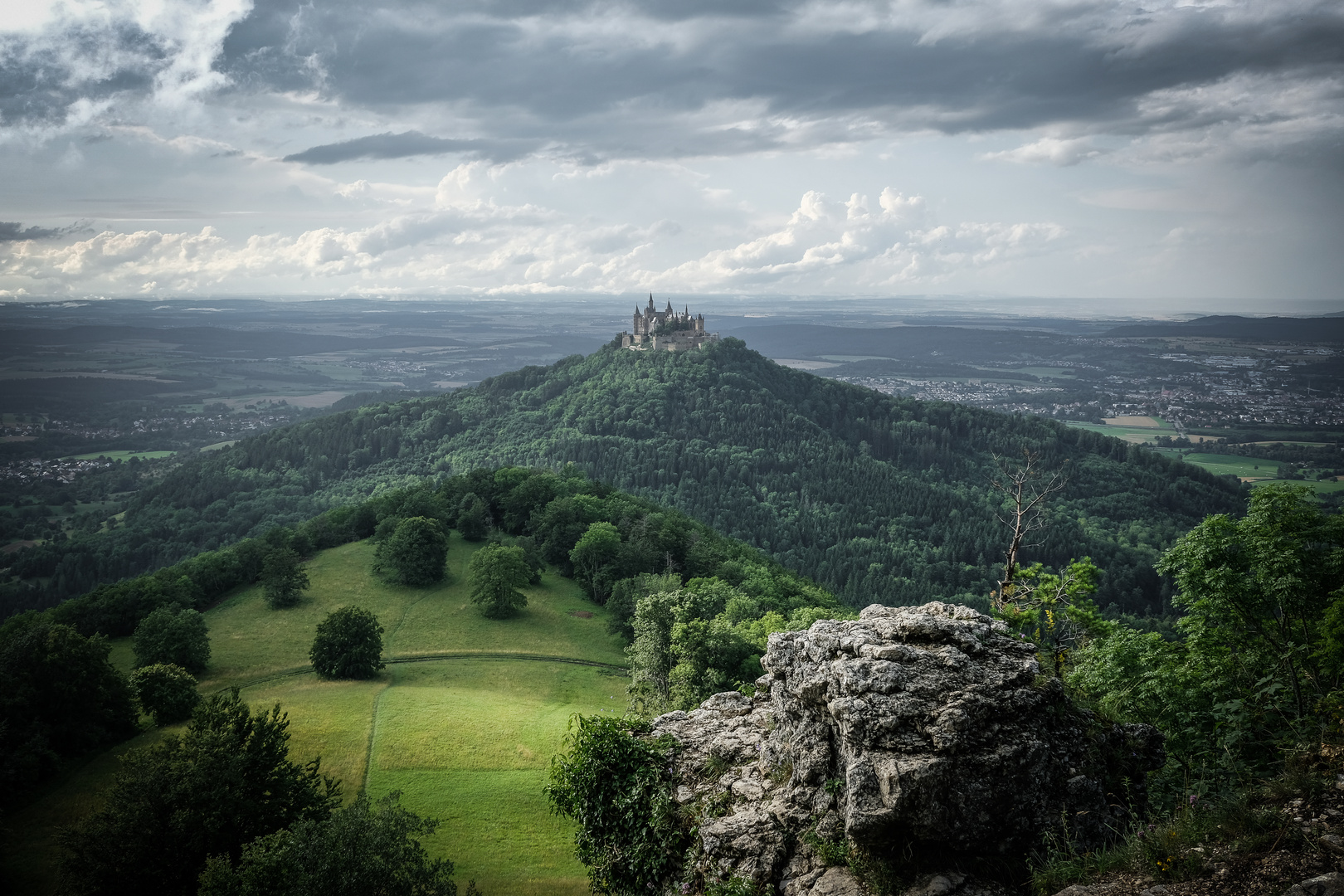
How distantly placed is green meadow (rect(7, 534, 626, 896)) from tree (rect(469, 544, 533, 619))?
144 centimetres

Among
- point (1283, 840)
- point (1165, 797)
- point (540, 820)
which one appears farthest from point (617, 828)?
point (540, 820)

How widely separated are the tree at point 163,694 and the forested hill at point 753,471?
263 ft

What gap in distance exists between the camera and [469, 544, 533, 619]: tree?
64625 mm

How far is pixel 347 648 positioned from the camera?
50281mm

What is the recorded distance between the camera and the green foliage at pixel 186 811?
20188mm

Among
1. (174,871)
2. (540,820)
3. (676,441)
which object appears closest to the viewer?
(174,871)

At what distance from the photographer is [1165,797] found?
1266 centimetres

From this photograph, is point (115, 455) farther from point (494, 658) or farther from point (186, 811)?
point (186, 811)

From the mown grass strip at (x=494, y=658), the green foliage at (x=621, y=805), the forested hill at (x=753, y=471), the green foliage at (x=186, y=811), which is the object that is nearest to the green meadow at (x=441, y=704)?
the mown grass strip at (x=494, y=658)

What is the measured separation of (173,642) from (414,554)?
73.4 feet

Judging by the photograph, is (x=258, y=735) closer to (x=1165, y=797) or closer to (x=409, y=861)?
(x=409, y=861)

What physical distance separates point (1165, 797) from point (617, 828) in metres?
11.4

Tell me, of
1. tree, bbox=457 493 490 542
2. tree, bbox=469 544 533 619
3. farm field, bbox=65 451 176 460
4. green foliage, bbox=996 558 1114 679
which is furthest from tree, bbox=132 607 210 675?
farm field, bbox=65 451 176 460

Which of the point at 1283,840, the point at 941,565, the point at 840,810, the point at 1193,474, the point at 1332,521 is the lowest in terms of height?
the point at 941,565
